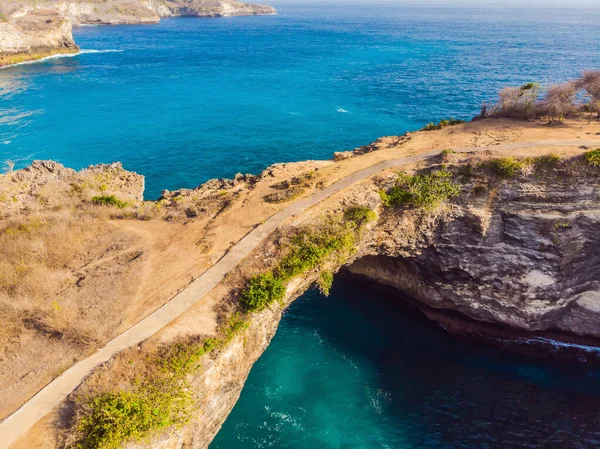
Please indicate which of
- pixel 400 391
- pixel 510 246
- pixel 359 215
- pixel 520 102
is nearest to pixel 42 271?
pixel 359 215

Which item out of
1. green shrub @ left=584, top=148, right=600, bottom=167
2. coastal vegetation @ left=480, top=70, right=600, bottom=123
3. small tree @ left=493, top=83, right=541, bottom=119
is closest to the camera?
green shrub @ left=584, top=148, right=600, bottom=167

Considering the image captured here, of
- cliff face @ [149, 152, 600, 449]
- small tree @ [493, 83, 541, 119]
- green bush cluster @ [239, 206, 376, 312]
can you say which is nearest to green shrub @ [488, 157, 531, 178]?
cliff face @ [149, 152, 600, 449]

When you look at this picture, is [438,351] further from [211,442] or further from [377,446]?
[211,442]

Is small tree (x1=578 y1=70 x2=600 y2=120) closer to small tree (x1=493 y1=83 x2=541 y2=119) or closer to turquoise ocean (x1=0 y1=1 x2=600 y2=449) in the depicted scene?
small tree (x1=493 y1=83 x2=541 y2=119)

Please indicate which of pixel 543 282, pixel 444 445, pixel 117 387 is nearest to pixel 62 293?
pixel 117 387

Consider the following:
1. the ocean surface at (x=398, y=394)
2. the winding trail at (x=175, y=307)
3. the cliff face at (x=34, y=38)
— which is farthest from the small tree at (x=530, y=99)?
the cliff face at (x=34, y=38)
